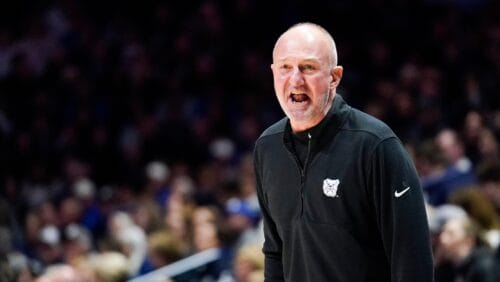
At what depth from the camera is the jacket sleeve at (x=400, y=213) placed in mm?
2613

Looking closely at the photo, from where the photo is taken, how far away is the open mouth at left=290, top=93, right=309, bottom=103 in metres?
2.72

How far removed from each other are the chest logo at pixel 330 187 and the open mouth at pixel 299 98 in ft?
0.75

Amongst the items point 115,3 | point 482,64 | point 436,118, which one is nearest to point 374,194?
point 436,118

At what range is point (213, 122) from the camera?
9344 millimetres

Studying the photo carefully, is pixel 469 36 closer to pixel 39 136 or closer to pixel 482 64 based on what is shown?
pixel 482 64

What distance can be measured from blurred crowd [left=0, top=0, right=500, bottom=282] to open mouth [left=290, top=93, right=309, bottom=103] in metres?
3.42

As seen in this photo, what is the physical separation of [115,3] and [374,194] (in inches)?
348

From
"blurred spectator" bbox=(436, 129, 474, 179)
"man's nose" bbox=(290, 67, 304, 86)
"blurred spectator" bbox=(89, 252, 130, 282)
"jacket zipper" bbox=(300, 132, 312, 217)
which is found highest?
"blurred spectator" bbox=(436, 129, 474, 179)

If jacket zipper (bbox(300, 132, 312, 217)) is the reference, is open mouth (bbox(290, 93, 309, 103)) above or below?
above

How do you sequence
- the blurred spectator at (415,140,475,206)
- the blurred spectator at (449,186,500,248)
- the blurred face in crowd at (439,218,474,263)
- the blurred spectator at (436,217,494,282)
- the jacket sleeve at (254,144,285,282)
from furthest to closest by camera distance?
the blurred spectator at (415,140,475,206)
the blurred spectator at (449,186,500,248)
the blurred face in crowd at (439,218,474,263)
the blurred spectator at (436,217,494,282)
the jacket sleeve at (254,144,285,282)

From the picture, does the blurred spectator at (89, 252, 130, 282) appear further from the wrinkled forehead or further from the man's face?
the wrinkled forehead

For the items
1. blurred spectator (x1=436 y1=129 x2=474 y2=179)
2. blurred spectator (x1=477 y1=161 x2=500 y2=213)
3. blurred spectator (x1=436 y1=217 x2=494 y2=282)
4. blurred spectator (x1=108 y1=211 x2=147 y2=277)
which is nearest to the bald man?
blurred spectator (x1=436 y1=217 x2=494 y2=282)

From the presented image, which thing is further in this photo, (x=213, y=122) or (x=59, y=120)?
(x=59, y=120)

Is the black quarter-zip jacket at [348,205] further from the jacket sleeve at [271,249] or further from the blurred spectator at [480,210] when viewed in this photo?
the blurred spectator at [480,210]
